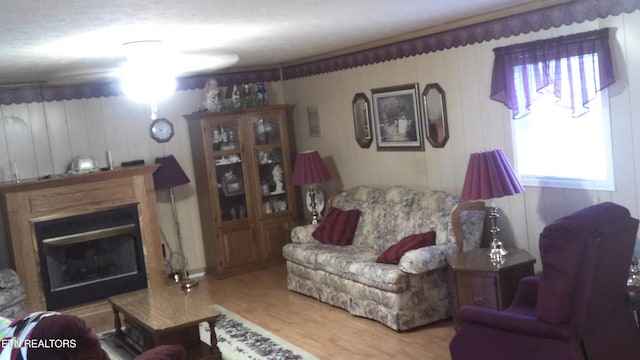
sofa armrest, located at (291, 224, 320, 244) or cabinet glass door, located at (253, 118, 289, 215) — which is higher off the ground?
cabinet glass door, located at (253, 118, 289, 215)

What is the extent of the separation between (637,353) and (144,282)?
471cm

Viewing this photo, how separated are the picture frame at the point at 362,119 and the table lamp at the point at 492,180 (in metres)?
2.03

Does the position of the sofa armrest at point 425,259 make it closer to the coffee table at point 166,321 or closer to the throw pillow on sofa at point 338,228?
the throw pillow on sofa at point 338,228

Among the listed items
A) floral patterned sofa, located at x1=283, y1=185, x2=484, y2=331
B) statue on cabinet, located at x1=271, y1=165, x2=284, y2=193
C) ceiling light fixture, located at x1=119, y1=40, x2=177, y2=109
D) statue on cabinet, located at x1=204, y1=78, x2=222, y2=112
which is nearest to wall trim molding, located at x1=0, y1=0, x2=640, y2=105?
statue on cabinet, located at x1=204, y1=78, x2=222, y2=112

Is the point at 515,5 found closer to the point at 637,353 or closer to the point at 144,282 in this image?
the point at 637,353

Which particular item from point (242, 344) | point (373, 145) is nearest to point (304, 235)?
point (373, 145)

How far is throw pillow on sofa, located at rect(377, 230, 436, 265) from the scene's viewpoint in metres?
5.18

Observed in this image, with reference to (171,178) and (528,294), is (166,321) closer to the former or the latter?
(528,294)

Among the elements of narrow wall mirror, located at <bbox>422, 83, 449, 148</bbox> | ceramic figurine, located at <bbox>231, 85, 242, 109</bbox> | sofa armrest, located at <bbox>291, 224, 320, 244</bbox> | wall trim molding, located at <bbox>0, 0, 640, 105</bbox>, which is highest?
wall trim molding, located at <bbox>0, 0, 640, 105</bbox>

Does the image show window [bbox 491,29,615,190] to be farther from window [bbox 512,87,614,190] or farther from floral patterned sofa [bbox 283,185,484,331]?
floral patterned sofa [bbox 283,185,484,331]

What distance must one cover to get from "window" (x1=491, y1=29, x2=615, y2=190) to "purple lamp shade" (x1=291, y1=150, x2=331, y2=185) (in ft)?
7.86

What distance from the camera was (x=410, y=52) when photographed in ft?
19.3

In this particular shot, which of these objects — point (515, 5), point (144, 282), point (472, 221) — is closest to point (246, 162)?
point (144, 282)

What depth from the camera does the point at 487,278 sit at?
4469 mm
